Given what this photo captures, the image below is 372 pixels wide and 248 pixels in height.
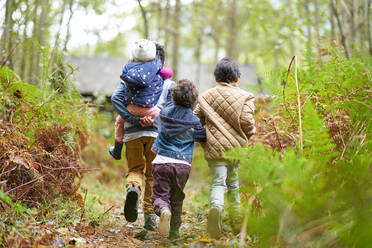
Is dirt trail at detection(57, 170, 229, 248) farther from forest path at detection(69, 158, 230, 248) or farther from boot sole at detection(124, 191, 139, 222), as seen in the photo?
boot sole at detection(124, 191, 139, 222)

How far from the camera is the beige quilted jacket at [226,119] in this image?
355 cm

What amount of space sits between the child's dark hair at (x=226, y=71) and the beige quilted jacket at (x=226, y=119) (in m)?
0.12

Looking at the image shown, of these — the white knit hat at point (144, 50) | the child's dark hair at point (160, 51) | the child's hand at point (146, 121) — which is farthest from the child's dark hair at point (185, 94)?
the child's dark hair at point (160, 51)

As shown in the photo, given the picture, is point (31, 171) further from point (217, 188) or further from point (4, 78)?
point (217, 188)

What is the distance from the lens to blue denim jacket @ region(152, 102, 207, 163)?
334cm

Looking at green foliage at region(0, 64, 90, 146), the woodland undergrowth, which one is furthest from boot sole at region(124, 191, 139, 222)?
green foliage at region(0, 64, 90, 146)

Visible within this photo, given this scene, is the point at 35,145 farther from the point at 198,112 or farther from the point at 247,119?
the point at 247,119

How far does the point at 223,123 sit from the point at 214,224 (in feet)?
3.60

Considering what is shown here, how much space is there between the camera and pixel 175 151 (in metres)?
3.35

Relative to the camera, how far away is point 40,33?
7.18 meters

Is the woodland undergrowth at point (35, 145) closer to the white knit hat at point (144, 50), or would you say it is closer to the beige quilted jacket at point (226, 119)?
the white knit hat at point (144, 50)

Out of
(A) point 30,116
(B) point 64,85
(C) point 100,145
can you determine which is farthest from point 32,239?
(C) point 100,145

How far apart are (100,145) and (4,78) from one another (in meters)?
6.00

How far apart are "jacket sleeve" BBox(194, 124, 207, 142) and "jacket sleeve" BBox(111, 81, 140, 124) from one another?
679 mm
